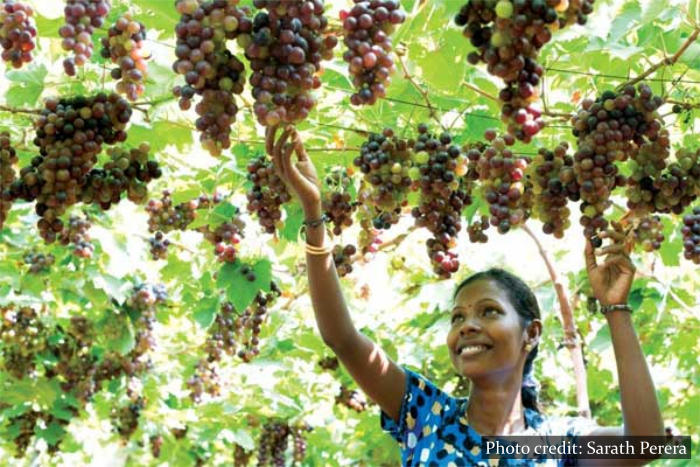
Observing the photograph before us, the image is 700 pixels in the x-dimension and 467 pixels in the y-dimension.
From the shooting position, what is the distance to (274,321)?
6434 millimetres

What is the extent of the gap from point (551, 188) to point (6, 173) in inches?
67.1

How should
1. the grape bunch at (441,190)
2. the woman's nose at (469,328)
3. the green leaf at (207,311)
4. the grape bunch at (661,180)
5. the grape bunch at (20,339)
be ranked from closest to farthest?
the grape bunch at (661,180) < the grape bunch at (441,190) < the woman's nose at (469,328) < the green leaf at (207,311) < the grape bunch at (20,339)

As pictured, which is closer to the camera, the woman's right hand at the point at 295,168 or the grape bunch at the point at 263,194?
the woman's right hand at the point at 295,168

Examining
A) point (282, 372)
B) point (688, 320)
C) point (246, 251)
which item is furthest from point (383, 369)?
point (282, 372)

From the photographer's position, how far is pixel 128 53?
2455 millimetres

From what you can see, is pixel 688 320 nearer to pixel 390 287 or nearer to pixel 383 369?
pixel 390 287

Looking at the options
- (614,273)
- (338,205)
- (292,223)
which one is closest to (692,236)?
(614,273)

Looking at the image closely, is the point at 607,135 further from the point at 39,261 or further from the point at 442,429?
the point at 39,261

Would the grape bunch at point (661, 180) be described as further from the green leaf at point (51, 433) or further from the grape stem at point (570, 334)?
the green leaf at point (51, 433)

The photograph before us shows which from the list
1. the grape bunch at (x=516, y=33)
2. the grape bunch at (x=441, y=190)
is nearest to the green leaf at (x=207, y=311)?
the grape bunch at (x=441, y=190)

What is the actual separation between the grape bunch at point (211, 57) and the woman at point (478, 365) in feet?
1.90

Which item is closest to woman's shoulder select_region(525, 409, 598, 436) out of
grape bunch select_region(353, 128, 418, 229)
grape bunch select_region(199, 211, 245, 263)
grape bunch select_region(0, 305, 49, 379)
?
grape bunch select_region(353, 128, 418, 229)

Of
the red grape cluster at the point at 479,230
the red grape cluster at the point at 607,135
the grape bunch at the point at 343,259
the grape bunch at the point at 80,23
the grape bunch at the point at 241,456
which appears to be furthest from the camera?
the grape bunch at the point at 241,456

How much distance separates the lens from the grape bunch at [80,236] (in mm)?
4480
